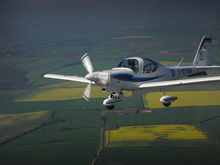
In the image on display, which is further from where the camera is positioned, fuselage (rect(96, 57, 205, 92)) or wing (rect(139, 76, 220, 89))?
fuselage (rect(96, 57, 205, 92))

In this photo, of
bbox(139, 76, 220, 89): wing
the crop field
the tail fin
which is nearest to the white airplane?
bbox(139, 76, 220, 89): wing

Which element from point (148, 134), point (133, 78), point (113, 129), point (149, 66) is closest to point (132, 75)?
point (133, 78)

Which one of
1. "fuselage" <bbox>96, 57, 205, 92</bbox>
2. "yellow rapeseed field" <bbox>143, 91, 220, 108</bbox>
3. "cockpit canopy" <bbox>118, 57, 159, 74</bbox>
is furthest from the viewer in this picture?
"yellow rapeseed field" <bbox>143, 91, 220, 108</bbox>

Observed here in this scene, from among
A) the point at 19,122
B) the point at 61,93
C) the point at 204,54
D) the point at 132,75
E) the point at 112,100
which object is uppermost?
the point at 204,54

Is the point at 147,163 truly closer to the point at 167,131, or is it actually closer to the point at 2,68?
the point at 167,131

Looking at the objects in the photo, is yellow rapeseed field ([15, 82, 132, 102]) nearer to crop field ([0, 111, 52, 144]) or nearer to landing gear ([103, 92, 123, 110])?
crop field ([0, 111, 52, 144])

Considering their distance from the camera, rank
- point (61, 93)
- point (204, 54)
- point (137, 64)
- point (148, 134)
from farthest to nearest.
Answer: point (61, 93) < point (148, 134) < point (204, 54) < point (137, 64)

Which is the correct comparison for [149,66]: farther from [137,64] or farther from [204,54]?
[204,54]
